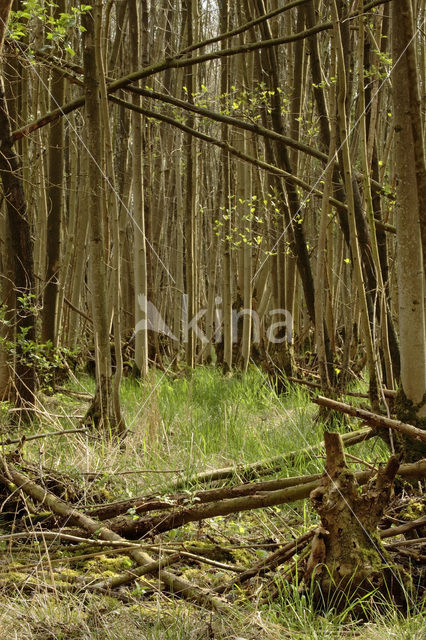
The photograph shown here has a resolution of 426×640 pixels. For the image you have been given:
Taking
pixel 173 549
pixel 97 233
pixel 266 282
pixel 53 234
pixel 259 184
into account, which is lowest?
pixel 173 549

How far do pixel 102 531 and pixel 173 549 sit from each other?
0.34 metres

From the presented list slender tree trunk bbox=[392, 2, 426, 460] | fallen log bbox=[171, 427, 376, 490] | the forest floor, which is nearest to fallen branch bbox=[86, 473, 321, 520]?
the forest floor

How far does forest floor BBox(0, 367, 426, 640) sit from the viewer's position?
198cm

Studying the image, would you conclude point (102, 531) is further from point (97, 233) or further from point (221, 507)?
point (97, 233)

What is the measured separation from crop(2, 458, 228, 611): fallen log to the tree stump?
0.35 metres

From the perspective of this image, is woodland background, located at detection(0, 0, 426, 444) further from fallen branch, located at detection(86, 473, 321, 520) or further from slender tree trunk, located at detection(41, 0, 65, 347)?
fallen branch, located at detection(86, 473, 321, 520)

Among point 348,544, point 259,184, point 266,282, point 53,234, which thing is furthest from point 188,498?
point 266,282

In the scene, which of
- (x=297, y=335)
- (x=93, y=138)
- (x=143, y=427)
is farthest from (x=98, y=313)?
(x=297, y=335)

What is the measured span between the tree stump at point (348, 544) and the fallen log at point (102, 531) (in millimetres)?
345

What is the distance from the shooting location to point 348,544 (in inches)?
84.5

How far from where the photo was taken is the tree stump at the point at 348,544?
2.09 m

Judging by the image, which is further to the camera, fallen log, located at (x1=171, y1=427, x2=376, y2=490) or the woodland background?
fallen log, located at (x1=171, y1=427, x2=376, y2=490)

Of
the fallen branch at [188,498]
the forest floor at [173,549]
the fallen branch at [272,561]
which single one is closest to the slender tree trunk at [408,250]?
the forest floor at [173,549]

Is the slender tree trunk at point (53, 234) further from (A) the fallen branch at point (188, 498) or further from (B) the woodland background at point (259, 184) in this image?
(A) the fallen branch at point (188, 498)
